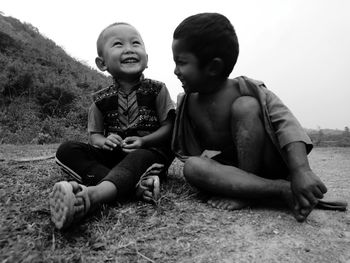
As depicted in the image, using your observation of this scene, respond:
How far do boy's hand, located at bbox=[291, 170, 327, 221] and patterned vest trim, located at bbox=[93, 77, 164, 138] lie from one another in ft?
3.46

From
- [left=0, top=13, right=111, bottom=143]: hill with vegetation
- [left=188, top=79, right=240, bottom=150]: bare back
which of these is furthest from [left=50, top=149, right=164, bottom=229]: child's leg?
[left=0, top=13, right=111, bottom=143]: hill with vegetation

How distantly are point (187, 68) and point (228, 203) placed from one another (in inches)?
30.1

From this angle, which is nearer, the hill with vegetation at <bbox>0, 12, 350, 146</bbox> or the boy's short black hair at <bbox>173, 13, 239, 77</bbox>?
the boy's short black hair at <bbox>173, 13, 239, 77</bbox>

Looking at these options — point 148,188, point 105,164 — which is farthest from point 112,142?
point 148,188

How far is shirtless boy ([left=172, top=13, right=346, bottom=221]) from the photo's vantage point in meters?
1.80

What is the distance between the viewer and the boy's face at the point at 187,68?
190 cm

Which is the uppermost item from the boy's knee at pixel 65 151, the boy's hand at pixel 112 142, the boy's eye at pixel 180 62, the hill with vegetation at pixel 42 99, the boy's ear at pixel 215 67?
the boy's eye at pixel 180 62

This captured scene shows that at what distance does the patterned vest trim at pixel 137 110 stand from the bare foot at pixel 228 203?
706 mm

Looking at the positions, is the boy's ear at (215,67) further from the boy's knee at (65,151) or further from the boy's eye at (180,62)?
the boy's knee at (65,151)

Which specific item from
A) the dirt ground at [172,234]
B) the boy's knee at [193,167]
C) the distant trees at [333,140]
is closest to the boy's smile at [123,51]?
the boy's knee at [193,167]

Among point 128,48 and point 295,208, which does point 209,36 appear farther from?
point 295,208

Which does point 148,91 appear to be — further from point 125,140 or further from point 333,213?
point 333,213

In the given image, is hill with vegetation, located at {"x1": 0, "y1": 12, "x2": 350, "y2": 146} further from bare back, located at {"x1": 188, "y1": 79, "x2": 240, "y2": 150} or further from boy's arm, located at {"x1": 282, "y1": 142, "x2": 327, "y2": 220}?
boy's arm, located at {"x1": 282, "y1": 142, "x2": 327, "y2": 220}

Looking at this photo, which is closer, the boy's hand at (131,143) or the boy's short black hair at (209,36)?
the boy's short black hair at (209,36)
